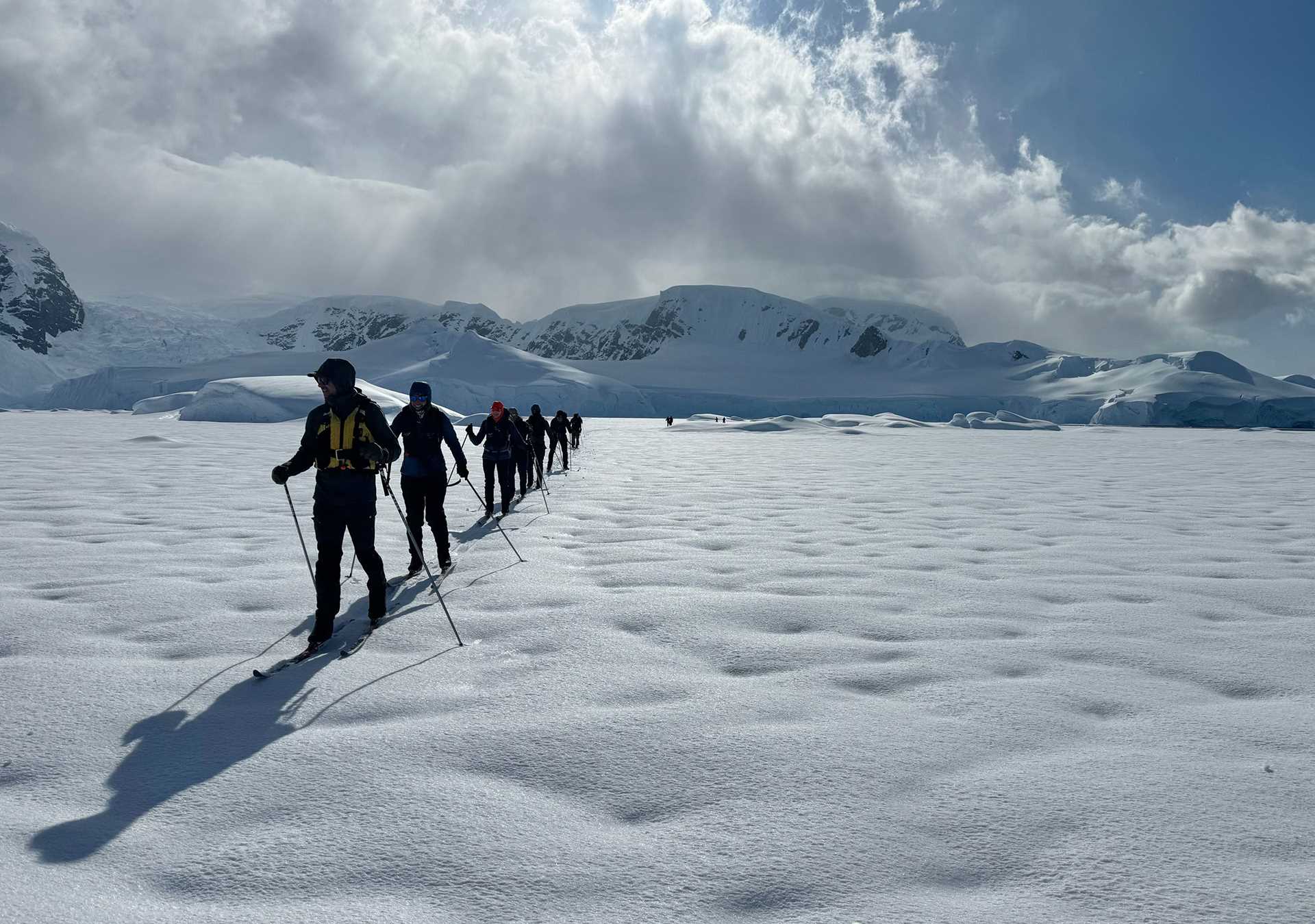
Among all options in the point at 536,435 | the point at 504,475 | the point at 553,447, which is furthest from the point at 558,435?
the point at 504,475

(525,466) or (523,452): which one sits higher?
(523,452)

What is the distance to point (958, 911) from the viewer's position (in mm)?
2352

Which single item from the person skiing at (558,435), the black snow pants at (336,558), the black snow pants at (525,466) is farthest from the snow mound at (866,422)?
the black snow pants at (336,558)

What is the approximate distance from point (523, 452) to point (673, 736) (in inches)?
402

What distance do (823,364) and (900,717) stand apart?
196575 mm

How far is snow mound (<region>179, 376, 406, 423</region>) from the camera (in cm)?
5566

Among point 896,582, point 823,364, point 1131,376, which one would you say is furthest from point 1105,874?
point 823,364

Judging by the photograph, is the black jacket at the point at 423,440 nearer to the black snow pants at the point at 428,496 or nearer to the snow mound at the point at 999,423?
the black snow pants at the point at 428,496

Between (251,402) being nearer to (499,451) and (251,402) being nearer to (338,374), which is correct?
(499,451)

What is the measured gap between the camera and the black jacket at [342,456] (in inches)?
209

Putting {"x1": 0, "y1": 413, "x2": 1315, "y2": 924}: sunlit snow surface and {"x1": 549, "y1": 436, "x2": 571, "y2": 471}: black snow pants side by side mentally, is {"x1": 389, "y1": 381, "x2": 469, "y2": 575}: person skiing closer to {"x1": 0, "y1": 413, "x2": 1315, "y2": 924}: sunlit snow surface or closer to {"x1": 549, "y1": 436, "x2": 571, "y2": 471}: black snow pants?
{"x1": 0, "y1": 413, "x2": 1315, "y2": 924}: sunlit snow surface

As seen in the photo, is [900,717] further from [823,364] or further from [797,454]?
[823,364]

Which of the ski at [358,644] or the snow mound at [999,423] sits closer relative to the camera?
the ski at [358,644]

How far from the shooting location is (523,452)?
43.8ft
